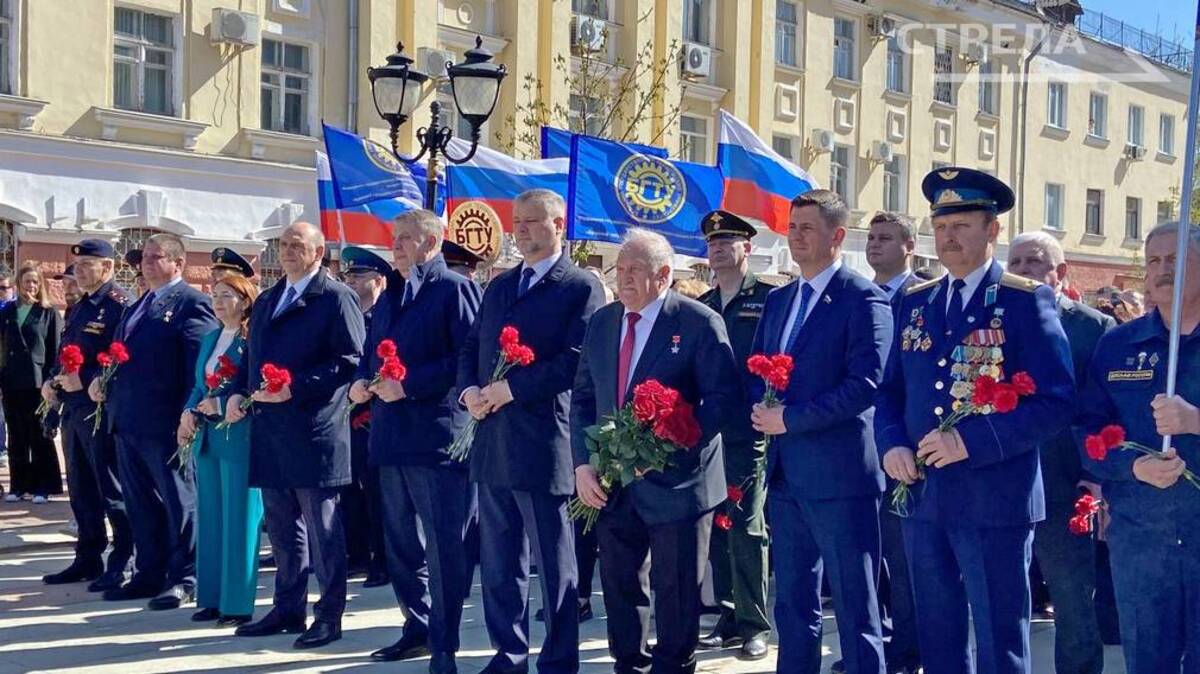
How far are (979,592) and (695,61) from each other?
22.7m

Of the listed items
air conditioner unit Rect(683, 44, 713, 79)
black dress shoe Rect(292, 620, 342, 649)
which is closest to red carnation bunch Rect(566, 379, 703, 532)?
black dress shoe Rect(292, 620, 342, 649)

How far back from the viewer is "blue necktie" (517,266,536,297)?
20.9ft

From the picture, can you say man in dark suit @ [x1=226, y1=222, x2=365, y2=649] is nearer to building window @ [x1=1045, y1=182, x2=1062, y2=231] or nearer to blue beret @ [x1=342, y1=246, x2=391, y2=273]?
blue beret @ [x1=342, y1=246, x2=391, y2=273]

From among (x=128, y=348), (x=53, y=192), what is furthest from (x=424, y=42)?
(x=128, y=348)

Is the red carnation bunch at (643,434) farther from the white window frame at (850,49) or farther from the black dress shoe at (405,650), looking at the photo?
the white window frame at (850,49)

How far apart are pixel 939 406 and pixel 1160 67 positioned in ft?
124

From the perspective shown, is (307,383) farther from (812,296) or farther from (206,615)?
(812,296)

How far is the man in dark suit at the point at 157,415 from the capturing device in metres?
8.38

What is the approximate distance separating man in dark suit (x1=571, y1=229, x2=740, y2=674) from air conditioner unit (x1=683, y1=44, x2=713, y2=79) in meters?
21.3

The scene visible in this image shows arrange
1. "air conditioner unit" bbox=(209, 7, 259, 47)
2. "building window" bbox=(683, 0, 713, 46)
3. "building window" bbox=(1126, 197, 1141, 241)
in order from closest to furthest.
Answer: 1. "air conditioner unit" bbox=(209, 7, 259, 47)
2. "building window" bbox=(683, 0, 713, 46)
3. "building window" bbox=(1126, 197, 1141, 241)

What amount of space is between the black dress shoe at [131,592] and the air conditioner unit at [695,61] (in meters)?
19.9

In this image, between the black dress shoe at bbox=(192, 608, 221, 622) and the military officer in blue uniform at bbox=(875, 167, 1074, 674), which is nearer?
the military officer in blue uniform at bbox=(875, 167, 1074, 674)

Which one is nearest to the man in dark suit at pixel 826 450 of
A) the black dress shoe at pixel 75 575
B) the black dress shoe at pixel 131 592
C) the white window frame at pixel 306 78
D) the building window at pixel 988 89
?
the black dress shoe at pixel 131 592

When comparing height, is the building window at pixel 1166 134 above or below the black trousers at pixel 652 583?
above
